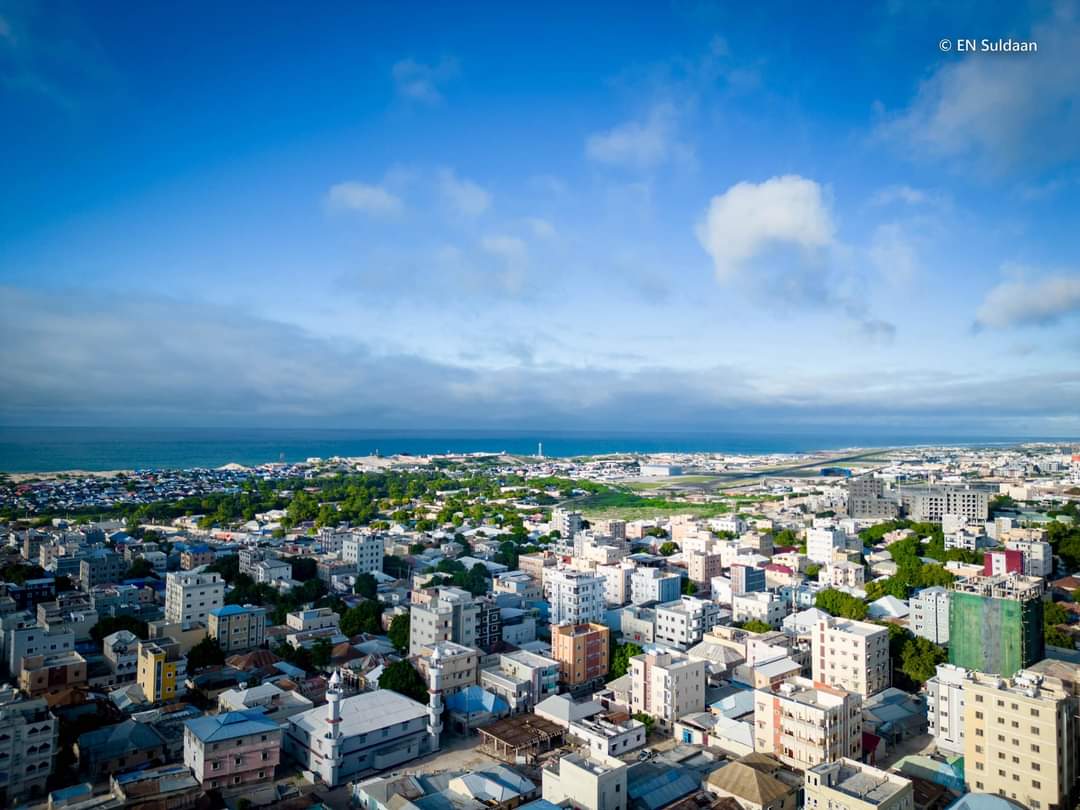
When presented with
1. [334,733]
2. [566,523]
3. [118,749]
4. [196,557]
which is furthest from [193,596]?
[566,523]

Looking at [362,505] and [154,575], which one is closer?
[154,575]

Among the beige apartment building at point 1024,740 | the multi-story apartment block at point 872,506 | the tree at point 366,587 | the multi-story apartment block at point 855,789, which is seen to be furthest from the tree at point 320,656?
the multi-story apartment block at point 872,506

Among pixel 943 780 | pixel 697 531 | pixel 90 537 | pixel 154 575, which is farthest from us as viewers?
pixel 697 531

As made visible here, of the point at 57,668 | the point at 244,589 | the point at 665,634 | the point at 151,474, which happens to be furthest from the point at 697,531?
the point at 151,474

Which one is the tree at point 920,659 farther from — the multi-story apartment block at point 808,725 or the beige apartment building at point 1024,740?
the beige apartment building at point 1024,740

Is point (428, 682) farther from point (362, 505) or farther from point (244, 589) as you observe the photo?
point (362, 505)

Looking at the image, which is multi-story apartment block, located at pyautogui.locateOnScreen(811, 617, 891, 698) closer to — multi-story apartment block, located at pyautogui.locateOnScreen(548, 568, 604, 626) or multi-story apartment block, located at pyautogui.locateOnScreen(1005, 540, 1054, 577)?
multi-story apartment block, located at pyautogui.locateOnScreen(548, 568, 604, 626)

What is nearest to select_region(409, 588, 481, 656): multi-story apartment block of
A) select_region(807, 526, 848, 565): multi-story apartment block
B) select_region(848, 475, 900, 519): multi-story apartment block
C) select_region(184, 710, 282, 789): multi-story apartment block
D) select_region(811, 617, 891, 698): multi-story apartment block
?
select_region(184, 710, 282, 789): multi-story apartment block
